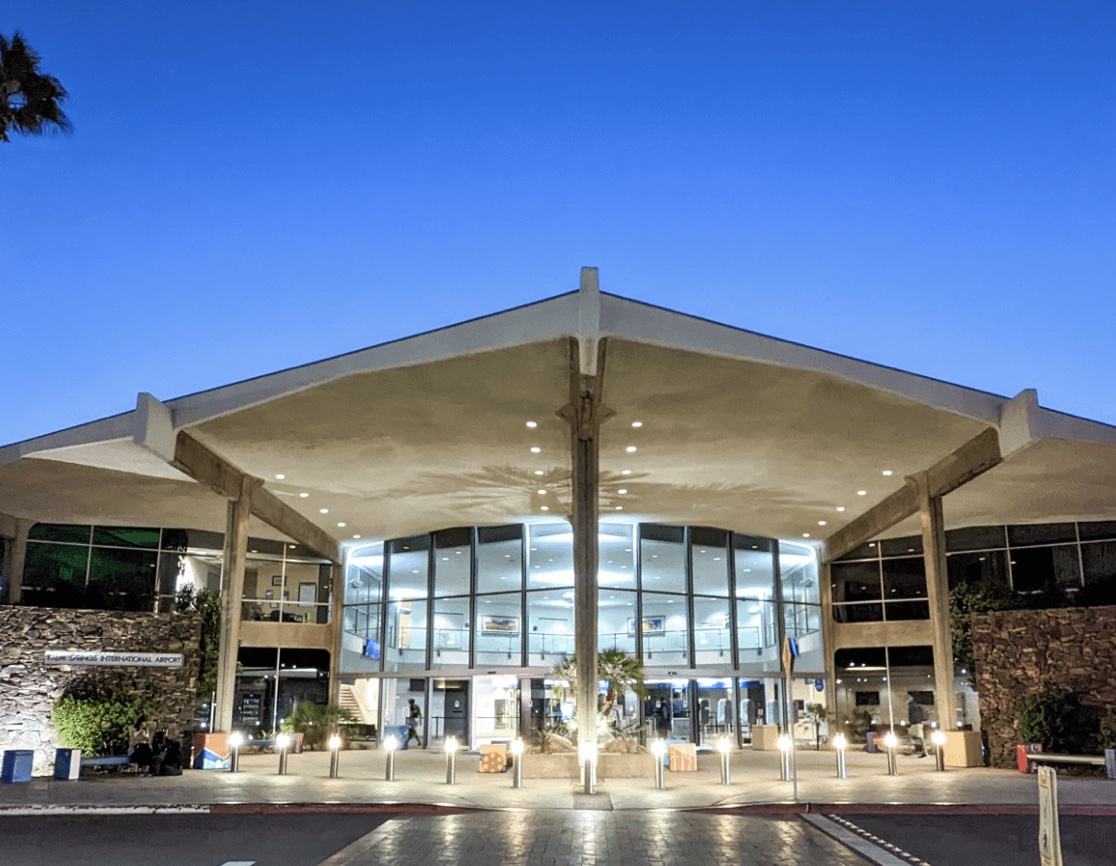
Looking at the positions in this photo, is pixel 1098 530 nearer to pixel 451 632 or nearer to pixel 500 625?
pixel 500 625

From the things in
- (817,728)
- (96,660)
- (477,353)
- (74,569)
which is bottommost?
(817,728)

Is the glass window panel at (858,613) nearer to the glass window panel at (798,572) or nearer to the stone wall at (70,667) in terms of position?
the glass window panel at (798,572)

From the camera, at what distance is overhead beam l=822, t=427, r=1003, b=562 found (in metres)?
19.2

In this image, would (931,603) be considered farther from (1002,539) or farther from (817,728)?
(817,728)

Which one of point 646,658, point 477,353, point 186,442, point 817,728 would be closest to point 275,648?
point 646,658

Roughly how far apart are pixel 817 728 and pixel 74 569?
24148 millimetres

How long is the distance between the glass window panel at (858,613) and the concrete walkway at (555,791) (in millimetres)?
12452

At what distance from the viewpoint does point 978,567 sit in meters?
31.1

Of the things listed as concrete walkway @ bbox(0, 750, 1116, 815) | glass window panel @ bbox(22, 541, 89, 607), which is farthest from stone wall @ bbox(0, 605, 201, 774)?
glass window panel @ bbox(22, 541, 89, 607)

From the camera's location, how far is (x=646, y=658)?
2964cm

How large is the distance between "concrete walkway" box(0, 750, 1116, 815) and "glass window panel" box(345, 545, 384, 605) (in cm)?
1227

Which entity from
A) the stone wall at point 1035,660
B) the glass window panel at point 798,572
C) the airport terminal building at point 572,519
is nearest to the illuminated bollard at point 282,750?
the airport terminal building at point 572,519

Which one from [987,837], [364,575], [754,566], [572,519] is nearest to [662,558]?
[754,566]

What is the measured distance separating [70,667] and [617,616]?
15237mm
